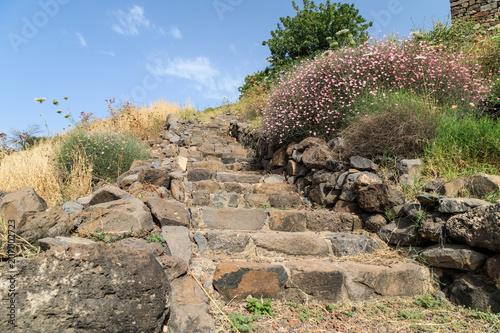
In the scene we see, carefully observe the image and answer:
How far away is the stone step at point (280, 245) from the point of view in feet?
9.39

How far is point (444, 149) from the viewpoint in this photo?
340cm

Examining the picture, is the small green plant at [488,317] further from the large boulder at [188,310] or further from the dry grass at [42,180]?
the dry grass at [42,180]

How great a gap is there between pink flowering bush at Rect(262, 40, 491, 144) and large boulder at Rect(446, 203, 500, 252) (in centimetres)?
221

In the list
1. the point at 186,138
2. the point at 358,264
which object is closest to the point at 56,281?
the point at 358,264

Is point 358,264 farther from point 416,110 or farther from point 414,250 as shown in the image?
point 416,110

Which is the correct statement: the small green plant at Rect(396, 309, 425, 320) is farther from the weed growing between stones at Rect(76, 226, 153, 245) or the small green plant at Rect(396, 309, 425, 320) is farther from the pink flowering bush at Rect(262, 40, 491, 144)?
the pink flowering bush at Rect(262, 40, 491, 144)

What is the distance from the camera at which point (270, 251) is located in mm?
2957

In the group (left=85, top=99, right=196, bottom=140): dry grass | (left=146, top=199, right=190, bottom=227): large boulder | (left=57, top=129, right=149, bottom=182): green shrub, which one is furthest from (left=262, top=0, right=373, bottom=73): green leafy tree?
(left=146, top=199, right=190, bottom=227): large boulder

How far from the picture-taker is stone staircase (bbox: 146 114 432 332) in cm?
239

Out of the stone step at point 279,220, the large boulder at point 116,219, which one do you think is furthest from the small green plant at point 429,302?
the large boulder at point 116,219

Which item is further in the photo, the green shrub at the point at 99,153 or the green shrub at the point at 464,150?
the green shrub at the point at 99,153

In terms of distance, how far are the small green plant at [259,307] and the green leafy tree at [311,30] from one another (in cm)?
1043

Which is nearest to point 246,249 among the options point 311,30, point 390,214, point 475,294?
point 390,214

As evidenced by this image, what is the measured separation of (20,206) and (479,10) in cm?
1307
